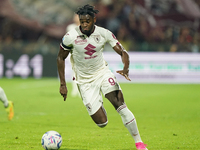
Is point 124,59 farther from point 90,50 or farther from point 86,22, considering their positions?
point 86,22

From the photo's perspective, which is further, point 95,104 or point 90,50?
point 95,104

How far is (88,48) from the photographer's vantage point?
6.91 m

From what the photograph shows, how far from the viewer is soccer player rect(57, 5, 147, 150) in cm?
666

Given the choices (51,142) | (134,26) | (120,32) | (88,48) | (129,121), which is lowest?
(120,32)

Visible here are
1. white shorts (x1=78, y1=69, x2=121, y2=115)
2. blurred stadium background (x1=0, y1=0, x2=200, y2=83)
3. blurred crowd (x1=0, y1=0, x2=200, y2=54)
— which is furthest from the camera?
blurred crowd (x1=0, y1=0, x2=200, y2=54)

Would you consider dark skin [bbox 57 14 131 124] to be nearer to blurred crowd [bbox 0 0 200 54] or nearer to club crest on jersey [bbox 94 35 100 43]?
club crest on jersey [bbox 94 35 100 43]

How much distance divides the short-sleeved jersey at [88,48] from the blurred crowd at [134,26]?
15.6 metres

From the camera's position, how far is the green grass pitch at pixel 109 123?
719cm

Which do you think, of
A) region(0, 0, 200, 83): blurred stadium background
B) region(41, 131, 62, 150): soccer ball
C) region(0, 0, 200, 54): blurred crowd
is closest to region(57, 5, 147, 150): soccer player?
A: region(41, 131, 62, 150): soccer ball

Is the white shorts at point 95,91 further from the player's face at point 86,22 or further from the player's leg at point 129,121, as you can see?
the player's face at point 86,22

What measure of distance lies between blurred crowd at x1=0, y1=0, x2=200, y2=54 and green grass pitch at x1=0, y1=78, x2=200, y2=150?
20.4ft

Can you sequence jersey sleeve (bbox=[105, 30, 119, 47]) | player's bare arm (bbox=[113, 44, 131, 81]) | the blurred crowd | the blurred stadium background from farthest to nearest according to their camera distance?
the blurred crowd < the blurred stadium background < jersey sleeve (bbox=[105, 30, 119, 47]) < player's bare arm (bbox=[113, 44, 131, 81])

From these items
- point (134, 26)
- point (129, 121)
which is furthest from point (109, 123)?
point (134, 26)

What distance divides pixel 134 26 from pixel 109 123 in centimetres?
1543
